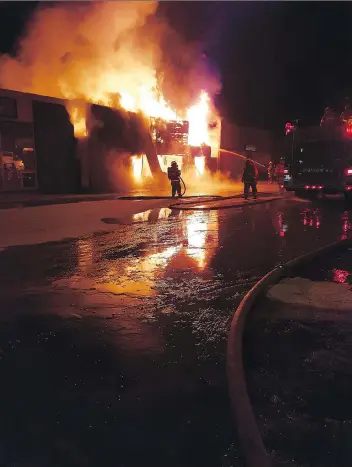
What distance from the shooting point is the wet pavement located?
2.30 metres

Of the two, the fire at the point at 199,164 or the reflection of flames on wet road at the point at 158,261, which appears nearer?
the reflection of flames on wet road at the point at 158,261

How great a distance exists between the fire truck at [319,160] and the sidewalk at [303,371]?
10830mm

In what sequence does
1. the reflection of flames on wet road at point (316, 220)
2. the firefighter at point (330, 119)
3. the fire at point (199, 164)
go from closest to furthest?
the reflection of flames on wet road at point (316, 220)
the firefighter at point (330, 119)
the fire at point (199, 164)

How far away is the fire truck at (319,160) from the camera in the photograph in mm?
14695

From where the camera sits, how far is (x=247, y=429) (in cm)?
228

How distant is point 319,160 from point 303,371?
44.8 feet

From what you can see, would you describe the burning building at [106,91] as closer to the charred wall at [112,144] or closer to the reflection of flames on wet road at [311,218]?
the charred wall at [112,144]

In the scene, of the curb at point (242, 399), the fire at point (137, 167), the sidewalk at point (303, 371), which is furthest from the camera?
the fire at point (137, 167)

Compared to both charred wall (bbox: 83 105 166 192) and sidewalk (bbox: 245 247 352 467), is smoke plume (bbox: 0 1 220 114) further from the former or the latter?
sidewalk (bbox: 245 247 352 467)

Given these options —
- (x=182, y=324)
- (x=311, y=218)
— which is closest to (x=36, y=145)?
(x=311, y=218)

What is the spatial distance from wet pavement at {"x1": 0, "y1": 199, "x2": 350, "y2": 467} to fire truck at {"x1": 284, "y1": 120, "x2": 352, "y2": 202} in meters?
8.28

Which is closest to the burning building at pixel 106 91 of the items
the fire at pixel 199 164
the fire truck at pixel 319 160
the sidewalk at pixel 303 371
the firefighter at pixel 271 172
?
the fire at pixel 199 164

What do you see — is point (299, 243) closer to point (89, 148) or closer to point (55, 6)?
point (89, 148)

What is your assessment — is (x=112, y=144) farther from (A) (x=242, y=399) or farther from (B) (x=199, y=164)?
(A) (x=242, y=399)
